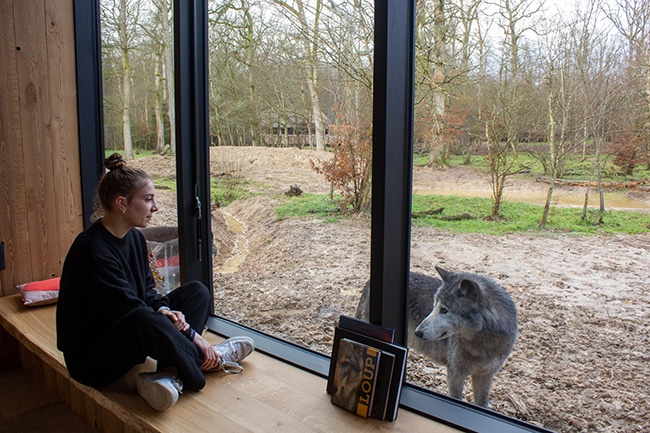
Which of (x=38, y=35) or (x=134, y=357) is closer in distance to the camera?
(x=134, y=357)

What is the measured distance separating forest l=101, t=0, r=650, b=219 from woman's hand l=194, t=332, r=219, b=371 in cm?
82

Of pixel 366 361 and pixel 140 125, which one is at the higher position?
pixel 140 125

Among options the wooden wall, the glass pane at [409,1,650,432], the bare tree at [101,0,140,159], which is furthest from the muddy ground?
the wooden wall

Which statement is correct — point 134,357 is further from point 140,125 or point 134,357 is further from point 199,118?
point 140,125

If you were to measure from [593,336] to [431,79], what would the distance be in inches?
37.2

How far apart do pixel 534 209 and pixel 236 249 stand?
163 cm

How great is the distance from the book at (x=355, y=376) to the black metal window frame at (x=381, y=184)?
14 cm

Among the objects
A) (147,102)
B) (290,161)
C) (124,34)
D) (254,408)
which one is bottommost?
(254,408)

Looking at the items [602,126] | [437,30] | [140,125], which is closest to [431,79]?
[437,30]

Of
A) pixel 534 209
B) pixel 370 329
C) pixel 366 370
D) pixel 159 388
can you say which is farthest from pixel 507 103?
pixel 159 388

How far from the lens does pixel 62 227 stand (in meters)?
2.79

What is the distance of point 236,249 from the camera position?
2629 mm

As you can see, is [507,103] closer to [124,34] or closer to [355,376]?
[355,376]

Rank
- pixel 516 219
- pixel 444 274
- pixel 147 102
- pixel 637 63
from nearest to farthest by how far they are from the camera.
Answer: pixel 637 63, pixel 516 219, pixel 444 274, pixel 147 102
